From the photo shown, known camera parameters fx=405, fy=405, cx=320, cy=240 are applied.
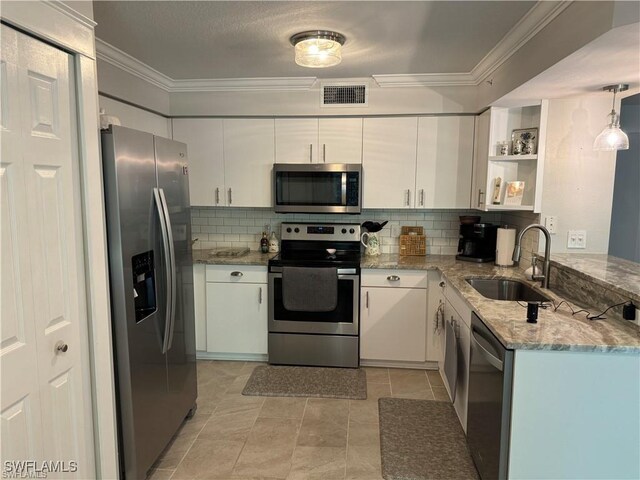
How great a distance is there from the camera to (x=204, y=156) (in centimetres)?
366

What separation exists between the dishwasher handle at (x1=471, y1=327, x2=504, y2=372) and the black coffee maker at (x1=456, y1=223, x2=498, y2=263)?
51.5 inches

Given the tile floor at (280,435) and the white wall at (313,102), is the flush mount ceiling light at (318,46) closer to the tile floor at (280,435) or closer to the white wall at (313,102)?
the white wall at (313,102)

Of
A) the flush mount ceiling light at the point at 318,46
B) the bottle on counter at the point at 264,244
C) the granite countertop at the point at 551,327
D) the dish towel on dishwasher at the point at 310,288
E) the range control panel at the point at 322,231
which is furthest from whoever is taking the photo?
the bottle on counter at the point at 264,244

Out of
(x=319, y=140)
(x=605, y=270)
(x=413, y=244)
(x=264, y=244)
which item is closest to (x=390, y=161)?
(x=319, y=140)

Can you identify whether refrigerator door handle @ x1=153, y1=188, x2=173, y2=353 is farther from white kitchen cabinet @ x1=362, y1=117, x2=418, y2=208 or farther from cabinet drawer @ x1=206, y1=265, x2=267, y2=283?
white kitchen cabinet @ x1=362, y1=117, x2=418, y2=208

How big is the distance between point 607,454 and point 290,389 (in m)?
2.00

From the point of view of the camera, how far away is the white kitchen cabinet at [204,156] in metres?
3.63

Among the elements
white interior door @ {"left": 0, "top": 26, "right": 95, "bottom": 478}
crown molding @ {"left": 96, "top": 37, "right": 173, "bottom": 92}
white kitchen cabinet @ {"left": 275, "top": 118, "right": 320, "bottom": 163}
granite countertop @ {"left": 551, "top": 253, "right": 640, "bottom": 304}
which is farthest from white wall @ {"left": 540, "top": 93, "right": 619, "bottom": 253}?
crown molding @ {"left": 96, "top": 37, "right": 173, "bottom": 92}

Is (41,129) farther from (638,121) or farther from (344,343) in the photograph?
(638,121)

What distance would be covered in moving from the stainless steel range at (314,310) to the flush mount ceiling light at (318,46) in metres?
1.54

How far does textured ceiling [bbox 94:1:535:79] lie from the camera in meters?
2.09

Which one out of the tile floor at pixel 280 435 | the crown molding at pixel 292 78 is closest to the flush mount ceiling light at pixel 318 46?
the crown molding at pixel 292 78

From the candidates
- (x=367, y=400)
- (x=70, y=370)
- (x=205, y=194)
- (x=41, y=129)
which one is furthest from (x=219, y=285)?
(x=41, y=129)

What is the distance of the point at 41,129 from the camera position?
58.8 inches
